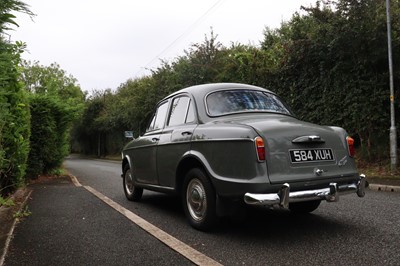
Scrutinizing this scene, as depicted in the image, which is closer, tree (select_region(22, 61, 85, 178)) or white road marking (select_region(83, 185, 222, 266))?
white road marking (select_region(83, 185, 222, 266))

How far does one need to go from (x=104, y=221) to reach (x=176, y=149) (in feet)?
4.94

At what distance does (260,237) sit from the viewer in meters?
4.21

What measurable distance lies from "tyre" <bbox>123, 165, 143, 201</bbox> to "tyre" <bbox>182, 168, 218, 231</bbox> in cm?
223

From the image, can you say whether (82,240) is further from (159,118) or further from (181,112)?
(159,118)

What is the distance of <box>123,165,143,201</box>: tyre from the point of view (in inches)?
271

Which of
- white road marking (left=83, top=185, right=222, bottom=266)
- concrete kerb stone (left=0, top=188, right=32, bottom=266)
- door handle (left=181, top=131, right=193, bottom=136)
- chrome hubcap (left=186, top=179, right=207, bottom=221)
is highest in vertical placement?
door handle (left=181, top=131, right=193, bottom=136)

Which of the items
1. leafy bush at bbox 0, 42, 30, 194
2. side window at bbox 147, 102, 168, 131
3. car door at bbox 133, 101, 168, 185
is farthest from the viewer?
leafy bush at bbox 0, 42, 30, 194

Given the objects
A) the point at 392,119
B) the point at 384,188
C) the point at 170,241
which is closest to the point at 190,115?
the point at 170,241

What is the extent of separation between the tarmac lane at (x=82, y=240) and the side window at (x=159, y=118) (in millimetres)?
1565

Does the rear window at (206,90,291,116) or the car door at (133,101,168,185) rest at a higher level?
the rear window at (206,90,291,116)

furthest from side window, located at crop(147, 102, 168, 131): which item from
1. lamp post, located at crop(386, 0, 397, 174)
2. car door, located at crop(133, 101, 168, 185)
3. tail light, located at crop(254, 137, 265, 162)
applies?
lamp post, located at crop(386, 0, 397, 174)

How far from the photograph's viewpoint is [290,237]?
418cm

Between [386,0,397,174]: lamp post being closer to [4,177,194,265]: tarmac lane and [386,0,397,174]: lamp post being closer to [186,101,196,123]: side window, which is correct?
[186,101,196,123]: side window

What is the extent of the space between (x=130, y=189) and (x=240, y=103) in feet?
10.5
